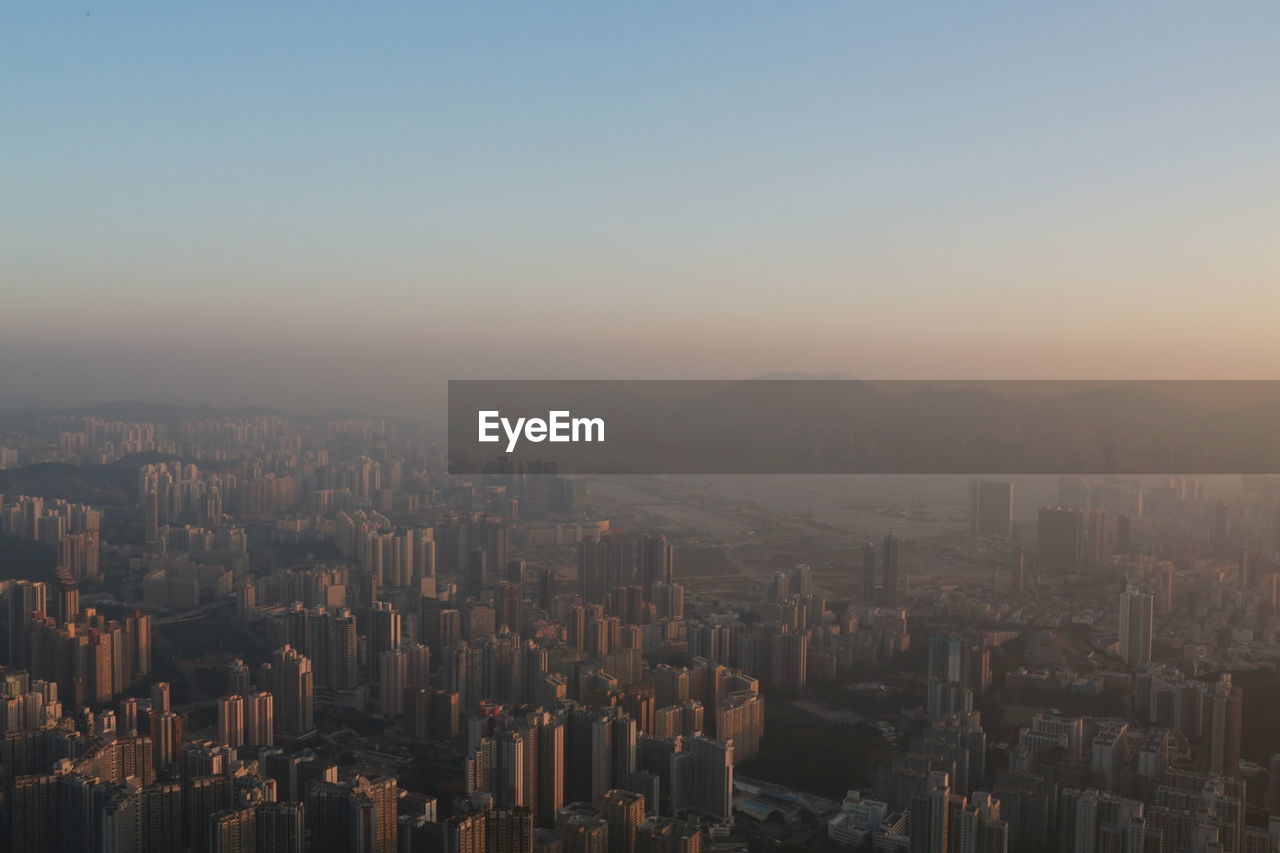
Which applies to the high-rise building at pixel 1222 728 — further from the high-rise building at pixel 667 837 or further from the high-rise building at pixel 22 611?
the high-rise building at pixel 22 611

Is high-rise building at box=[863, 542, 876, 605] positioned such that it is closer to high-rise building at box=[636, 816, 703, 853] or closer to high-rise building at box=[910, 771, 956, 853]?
high-rise building at box=[910, 771, 956, 853]

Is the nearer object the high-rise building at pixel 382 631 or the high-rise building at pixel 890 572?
the high-rise building at pixel 382 631

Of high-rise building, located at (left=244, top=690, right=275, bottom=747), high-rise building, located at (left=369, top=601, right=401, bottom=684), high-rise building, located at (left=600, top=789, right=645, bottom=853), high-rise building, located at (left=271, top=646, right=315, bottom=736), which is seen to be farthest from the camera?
high-rise building, located at (left=369, top=601, right=401, bottom=684)

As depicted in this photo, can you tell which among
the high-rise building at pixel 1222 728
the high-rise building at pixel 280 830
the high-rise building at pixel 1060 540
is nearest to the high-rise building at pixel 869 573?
the high-rise building at pixel 1060 540

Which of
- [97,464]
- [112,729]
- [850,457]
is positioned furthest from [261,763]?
[97,464]

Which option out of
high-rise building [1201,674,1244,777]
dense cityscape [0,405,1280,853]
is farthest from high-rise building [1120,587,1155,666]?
high-rise building [1201,674,1244,777]

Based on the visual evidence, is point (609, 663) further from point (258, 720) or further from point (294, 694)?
point (258, 720)

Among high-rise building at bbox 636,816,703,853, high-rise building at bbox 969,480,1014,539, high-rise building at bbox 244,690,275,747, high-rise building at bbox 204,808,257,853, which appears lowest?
high-rise building at bbox 244,690,275,747

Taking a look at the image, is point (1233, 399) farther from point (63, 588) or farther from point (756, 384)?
point (63, 588)

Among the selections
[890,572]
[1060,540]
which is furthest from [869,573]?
[1060,540]
